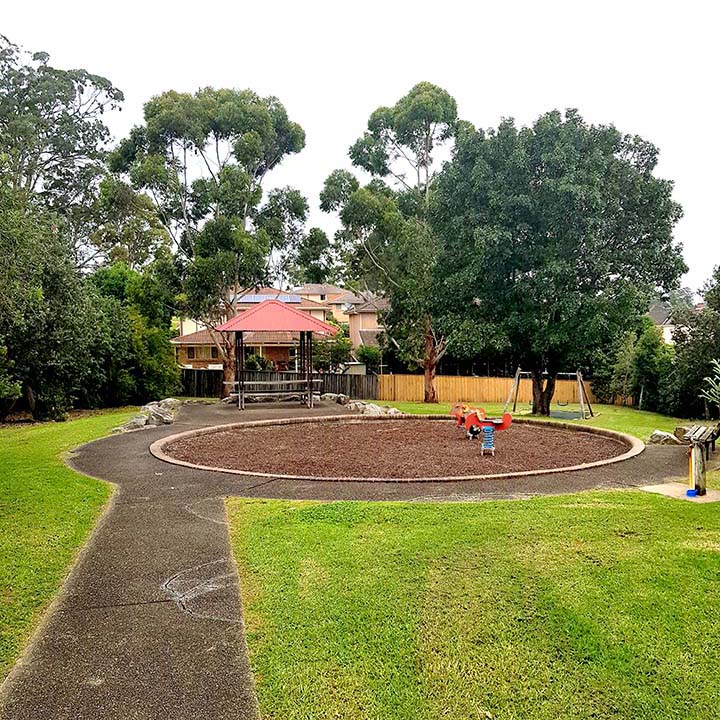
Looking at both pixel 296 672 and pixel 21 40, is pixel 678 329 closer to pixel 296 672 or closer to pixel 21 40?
pixel 296 672

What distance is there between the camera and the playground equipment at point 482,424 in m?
9.83

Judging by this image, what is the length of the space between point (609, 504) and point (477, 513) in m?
1.46

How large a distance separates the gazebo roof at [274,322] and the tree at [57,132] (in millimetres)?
13387

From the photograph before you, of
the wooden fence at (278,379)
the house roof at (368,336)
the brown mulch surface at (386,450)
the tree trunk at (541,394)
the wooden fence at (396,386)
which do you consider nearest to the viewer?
the brown mulch surface at (386,450)

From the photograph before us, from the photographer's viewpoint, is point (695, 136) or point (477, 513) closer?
point (477, 513)

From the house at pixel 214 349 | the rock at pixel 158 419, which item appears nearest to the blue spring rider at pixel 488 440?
the rock at pixel 158 419

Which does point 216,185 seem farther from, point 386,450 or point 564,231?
point 386,450

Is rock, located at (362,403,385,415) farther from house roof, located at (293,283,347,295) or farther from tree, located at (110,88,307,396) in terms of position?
house roof, located at (293,283,347,295)

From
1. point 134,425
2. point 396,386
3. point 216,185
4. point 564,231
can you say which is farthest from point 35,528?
point 396,386

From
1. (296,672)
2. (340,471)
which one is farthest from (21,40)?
(296,672)

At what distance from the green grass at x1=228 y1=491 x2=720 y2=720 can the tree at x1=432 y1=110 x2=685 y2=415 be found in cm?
1268

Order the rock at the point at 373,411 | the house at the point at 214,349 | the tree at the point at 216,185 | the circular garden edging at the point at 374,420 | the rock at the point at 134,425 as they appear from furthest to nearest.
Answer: the house at the point at 214,349, the tree at the point at 216,185, the rock at the point at 373,411, the rock at the point at 134,425, the circular garden edging at the point at 374,420

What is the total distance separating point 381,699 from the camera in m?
2.86

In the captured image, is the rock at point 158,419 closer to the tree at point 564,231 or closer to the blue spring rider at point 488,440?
the blue spring rider at point 488,440
